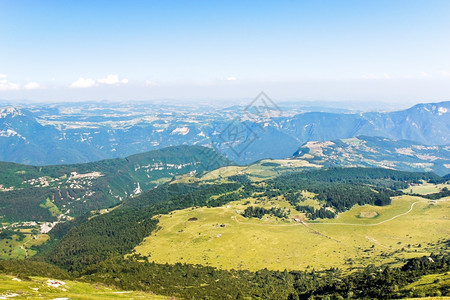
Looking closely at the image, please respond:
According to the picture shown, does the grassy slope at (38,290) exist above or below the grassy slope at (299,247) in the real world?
above

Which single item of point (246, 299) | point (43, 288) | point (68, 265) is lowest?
point (68, 265)

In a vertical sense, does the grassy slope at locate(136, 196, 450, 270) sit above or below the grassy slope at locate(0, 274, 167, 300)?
below

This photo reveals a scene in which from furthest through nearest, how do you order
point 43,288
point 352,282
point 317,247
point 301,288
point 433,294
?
point 317,247 → point 301,288 → point 352,282 → point 43,288 → point 433,294

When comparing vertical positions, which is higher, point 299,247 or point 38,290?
point 38,290

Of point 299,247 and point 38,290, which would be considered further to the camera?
point 299,247

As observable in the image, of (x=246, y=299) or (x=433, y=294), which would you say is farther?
(x=246, y=299)

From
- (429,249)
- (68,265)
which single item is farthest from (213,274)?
(429,249)

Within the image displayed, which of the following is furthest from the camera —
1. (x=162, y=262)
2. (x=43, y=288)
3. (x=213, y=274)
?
(x=162, y=262)

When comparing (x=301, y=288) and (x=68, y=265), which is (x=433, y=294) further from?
(x=68, y=265)

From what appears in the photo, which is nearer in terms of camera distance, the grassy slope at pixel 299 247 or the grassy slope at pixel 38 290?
the grassy slope at pixel 38 290

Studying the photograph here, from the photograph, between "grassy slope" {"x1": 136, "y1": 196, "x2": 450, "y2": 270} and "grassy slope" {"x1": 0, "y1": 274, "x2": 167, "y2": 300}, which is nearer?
"grassy slope" {"x1": 0, "y1": 274, "x2": 167, "y2": 300}

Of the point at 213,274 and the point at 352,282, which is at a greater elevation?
the point at 352,282
